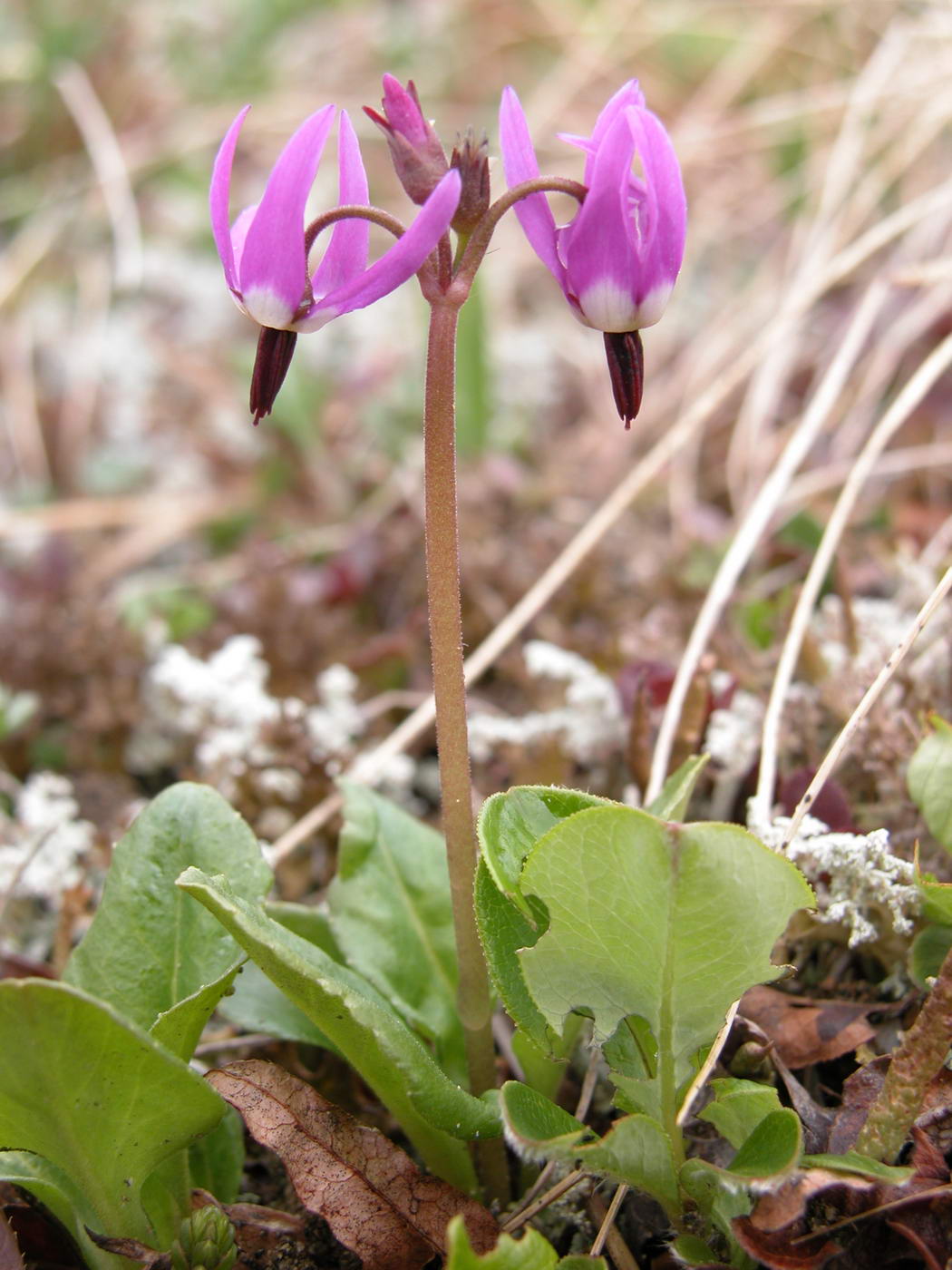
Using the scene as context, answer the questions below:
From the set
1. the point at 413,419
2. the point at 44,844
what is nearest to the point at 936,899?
the point at 44,844

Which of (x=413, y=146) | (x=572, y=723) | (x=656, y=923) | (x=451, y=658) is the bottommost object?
(x=572, y=723)

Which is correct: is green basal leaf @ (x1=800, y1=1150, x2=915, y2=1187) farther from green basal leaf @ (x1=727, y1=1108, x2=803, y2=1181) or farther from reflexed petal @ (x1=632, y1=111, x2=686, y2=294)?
reflexed petal @ (x1=632, y1=111, x2=686, y2=294)

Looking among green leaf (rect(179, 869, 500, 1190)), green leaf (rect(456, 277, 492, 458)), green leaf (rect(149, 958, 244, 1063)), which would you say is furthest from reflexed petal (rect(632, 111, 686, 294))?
green leaf (rect(456, 277, 492, 458))

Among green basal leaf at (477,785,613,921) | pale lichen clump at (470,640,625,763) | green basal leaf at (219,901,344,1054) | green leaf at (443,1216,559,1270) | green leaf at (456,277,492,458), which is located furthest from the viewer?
green leaf at (456,277,492,458)

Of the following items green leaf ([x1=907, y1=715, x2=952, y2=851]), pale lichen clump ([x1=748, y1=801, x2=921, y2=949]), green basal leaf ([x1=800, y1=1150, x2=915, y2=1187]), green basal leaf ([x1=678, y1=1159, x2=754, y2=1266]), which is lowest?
green basal leaf ([x1=678, y1=1159, x2=754, y2=1266])

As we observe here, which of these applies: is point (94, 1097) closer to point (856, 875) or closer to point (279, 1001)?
point (279, 1001)

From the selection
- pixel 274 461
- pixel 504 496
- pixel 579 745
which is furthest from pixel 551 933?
pixel 274 461

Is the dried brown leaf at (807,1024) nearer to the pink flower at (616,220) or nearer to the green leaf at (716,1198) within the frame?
the green leaf at (716,1198)
